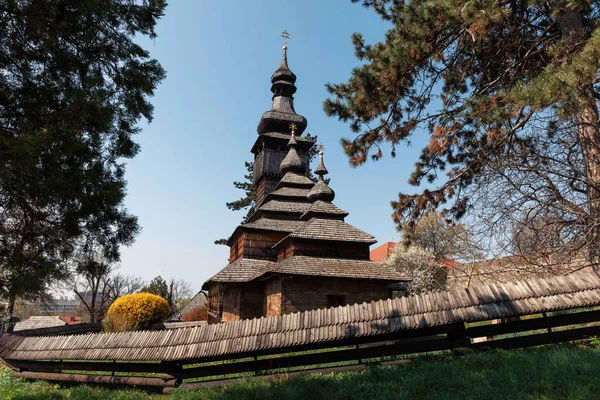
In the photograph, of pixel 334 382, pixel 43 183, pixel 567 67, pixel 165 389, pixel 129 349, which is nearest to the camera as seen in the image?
pixel 43 183

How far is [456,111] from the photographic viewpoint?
7727 millimetres

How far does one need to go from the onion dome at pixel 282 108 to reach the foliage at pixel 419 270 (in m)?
13.2

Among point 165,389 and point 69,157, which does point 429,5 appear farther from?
point 165,389

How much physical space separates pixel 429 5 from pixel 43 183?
296 inches

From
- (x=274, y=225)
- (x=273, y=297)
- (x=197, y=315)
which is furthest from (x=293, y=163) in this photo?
(x=197, y=315)

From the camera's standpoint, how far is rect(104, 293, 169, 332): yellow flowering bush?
2098 cm

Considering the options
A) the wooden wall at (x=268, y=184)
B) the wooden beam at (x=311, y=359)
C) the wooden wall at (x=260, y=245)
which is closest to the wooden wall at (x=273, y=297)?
the wooden wall at (x=260, y=245)

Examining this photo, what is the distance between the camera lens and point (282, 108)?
29.9 meters

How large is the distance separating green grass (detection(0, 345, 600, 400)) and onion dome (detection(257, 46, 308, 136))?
2430 cm

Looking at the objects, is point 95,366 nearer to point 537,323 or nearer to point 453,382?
point 453,382

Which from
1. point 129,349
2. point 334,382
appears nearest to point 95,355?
point 129,349

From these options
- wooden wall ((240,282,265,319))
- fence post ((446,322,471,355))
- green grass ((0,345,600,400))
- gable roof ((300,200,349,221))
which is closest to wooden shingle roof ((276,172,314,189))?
gable roof ((300,200,349,221))

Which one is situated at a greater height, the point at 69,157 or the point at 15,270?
the point at 69,157

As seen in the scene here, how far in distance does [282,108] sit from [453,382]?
90.5 ft
